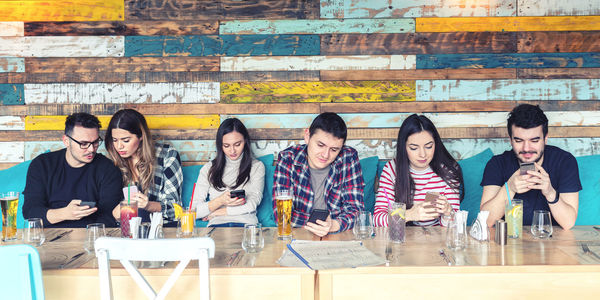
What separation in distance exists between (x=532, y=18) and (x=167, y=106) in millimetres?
2647

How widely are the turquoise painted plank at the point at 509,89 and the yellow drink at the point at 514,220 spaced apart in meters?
1.44

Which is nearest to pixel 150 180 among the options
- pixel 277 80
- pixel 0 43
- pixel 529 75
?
pixel 277 80

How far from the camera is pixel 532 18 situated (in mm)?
3197

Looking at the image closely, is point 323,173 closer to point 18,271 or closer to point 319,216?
point 319,216

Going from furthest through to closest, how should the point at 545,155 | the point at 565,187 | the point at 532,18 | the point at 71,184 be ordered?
the point at 532,18 < the point at 71,184 < the point at 545,155 < the point at 565,187

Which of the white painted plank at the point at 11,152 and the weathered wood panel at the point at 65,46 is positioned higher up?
the weathered wood panel at the point at 65,46

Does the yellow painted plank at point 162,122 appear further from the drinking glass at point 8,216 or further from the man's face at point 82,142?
the drinking glass at point 8,216

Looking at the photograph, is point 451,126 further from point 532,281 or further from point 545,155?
point 532,281

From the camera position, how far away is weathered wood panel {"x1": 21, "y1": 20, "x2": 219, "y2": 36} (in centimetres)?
324

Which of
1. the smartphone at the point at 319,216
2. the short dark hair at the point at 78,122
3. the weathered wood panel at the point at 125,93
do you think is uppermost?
the weathered wood panel at the point at 125,93

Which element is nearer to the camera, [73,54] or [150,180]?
[150,180]

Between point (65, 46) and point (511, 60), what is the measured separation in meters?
3.16

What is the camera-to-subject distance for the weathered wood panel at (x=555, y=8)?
3.19 m

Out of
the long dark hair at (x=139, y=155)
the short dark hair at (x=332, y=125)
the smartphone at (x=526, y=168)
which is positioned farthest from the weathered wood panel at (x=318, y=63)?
the smartphone at (x=526, y=168)
